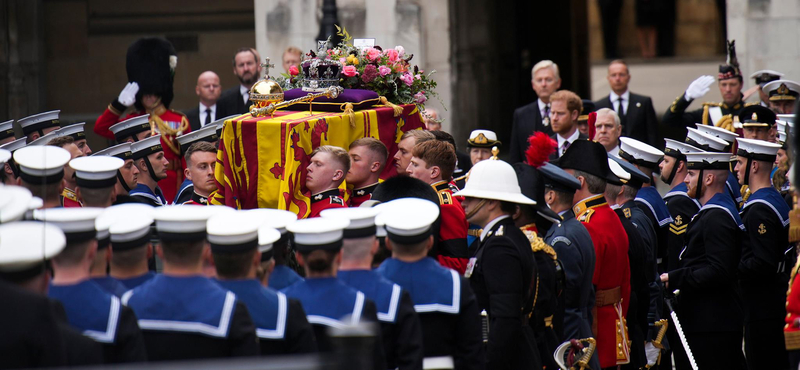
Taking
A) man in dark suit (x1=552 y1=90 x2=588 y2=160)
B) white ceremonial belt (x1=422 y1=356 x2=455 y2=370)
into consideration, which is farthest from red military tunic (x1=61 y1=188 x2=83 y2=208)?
man in dark suit (x1=552 y1=90 x2=588 y2=160)

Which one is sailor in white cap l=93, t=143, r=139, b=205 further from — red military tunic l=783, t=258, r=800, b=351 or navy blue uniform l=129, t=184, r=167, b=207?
red military tunic l=783, t=258, r=800, b=351

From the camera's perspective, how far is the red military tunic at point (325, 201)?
6609 millimetres

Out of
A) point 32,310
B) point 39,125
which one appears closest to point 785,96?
point 39,125

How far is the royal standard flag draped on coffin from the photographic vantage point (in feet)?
21.8

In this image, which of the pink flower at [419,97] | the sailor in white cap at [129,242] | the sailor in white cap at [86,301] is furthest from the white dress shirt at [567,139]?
the sailor in white cap at [86,301]

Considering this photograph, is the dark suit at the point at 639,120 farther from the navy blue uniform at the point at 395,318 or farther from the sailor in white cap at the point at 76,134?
the navy blue uniform at the point at 395,318

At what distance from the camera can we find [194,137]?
8391mm

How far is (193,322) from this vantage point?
3.91m

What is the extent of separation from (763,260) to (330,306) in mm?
4035

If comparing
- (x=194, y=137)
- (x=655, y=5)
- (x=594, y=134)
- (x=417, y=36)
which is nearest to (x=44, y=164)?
(x=194, y=137)

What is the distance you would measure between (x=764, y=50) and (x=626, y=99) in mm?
2280

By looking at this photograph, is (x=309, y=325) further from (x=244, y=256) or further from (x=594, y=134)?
(x=594, y=134)

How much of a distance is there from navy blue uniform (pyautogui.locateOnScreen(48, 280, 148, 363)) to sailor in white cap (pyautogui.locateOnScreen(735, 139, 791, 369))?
481cm

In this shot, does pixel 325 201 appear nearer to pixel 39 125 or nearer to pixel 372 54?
pixel 372 54
